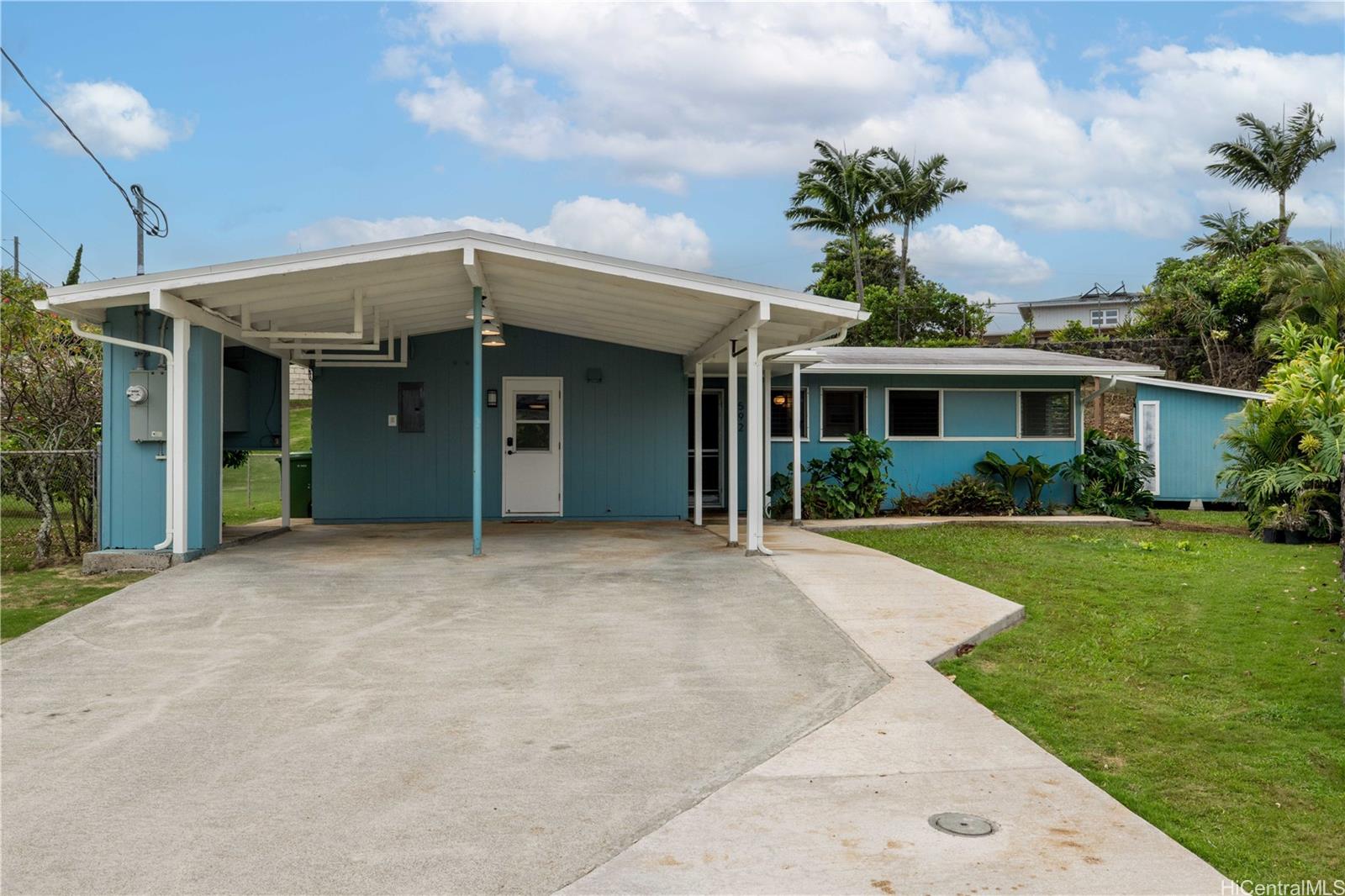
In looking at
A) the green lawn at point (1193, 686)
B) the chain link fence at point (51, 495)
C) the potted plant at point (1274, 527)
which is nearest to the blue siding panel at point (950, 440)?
the potted plant at point (1274, 527)

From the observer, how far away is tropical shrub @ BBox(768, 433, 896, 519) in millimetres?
14258

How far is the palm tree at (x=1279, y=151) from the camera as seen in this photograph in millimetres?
27938

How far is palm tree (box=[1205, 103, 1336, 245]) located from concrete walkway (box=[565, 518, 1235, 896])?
28.8m

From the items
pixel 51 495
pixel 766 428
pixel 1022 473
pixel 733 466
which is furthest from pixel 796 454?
pixel 51 495

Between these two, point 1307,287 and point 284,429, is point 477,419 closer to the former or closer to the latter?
point 284,429

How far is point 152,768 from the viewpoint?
4.00 meters

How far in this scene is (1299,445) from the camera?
41.8ft

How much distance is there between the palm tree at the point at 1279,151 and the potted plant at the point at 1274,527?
19.1 meters

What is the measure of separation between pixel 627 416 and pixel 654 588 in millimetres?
5809

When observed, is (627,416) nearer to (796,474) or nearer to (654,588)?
(796,474)

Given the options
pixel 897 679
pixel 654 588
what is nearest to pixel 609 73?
pixel 654 588

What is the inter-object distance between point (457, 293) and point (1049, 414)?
960 centimetres

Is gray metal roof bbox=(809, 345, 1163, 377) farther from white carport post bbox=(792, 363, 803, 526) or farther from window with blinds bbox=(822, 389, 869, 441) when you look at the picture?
white carport post bbox=(792, 363, 803, 526)

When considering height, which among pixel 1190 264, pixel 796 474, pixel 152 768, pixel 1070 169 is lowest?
pixel 152 768
